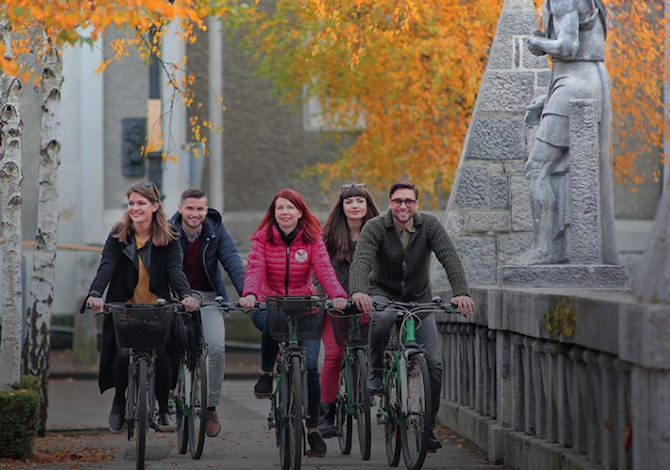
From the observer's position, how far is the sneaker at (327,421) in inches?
380

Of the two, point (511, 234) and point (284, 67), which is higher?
point (284, 67)

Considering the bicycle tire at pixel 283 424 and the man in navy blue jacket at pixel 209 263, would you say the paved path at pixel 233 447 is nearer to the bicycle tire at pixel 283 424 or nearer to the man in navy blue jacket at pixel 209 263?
the man in navy blue jacket at pixel 209 263

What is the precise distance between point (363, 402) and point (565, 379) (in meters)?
1.99

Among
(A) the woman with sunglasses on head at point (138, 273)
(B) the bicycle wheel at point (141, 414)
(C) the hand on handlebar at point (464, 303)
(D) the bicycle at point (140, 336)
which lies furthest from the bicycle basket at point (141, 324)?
(C) the hand on handlebar at point (464, 303)

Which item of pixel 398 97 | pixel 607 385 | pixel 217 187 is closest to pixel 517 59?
pixel 607 385

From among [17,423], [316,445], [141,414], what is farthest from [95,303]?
[316,445]

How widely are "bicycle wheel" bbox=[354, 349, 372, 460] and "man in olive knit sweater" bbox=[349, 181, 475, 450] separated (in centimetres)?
8

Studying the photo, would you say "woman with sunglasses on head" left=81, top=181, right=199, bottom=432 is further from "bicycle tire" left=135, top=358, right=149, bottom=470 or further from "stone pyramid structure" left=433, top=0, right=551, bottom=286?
"stone pyramid structure" left=433, top=0, right=551, bottom=286

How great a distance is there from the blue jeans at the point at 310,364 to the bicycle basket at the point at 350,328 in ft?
0.52

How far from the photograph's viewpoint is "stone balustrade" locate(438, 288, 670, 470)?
5551 mm

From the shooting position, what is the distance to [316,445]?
9031mm

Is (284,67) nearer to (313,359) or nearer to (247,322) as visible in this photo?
(247,322)

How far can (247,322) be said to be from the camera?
23719mm

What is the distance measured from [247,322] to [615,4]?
8.38 meters
